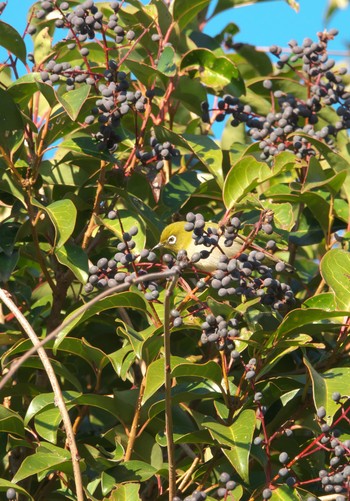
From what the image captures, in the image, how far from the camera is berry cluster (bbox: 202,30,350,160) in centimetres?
240

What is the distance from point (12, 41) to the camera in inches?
88.0

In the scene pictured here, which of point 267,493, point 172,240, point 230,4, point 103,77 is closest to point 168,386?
point 267,493

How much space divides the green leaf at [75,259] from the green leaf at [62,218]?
0.04 m

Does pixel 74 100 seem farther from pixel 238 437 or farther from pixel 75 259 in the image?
pixel 238 437

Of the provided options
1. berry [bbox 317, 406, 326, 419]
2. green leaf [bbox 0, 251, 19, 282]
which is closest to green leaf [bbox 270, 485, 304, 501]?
berry [bbox 317, 406, 326, 419]

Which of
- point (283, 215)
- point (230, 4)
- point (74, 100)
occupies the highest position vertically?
point (230, 4)

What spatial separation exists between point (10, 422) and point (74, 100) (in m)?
0.71

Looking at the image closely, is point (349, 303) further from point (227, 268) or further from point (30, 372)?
point (30, 372)

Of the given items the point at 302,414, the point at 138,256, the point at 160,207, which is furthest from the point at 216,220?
the point at 302,414

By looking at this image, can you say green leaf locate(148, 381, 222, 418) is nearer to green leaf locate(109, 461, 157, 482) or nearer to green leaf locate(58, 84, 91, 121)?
green leaf locate(109, 461, 157, 482)

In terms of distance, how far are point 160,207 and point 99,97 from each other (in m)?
0.35

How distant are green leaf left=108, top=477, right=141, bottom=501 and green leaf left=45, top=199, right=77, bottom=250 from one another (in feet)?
1.72

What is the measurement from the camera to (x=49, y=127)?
87.4 inches

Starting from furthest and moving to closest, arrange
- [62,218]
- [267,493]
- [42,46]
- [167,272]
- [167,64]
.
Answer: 1. [42,46]
2. [167,64]
3. [62,218]
4. [267,493]
5. [167,272]
